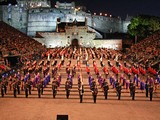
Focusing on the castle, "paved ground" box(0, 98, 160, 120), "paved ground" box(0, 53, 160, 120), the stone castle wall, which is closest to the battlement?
the castle

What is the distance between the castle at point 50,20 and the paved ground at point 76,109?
48288 mm

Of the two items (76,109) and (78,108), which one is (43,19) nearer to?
(78,108)

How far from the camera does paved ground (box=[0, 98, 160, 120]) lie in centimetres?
1534

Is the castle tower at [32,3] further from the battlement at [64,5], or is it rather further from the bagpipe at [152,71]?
the bagpipe at [152,71]

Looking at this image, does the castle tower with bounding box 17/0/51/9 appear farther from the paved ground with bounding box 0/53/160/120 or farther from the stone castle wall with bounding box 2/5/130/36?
the paved ground with bounding box 0/53/160/120

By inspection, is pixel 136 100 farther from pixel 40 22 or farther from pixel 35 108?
pixel 40 22

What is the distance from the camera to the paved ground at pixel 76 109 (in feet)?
50.3

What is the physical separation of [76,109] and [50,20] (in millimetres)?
61523

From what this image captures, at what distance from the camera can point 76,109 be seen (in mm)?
16875

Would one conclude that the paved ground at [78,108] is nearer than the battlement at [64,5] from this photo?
Yes

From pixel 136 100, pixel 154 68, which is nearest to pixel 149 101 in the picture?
pixel 136 100

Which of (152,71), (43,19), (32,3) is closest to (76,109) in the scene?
(152,71)

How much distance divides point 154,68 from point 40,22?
49569 mm

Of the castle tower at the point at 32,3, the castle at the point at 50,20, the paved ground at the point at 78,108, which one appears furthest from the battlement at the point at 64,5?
the paved ground at the point at 78,108
